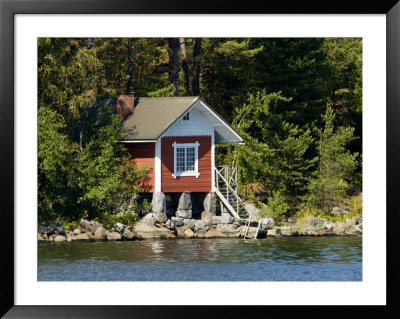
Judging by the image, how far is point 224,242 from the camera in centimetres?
2592

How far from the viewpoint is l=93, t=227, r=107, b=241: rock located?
82.4 feet

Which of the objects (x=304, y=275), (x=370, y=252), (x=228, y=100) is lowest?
(x=304, y=275)

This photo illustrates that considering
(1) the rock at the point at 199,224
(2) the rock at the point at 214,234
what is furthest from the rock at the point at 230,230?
(1) the rock at the point at 199,224

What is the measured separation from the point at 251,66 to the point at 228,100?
6.31 ft

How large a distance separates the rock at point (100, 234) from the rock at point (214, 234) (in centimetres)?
367

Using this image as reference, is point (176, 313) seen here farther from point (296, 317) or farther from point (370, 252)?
point (370, 252)

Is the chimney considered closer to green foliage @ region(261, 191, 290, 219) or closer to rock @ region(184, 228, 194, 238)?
rock @ region(184, 228, 194, 238)

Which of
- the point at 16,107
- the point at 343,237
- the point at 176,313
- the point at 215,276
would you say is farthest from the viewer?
the point at 343,237

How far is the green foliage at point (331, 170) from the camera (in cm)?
3122

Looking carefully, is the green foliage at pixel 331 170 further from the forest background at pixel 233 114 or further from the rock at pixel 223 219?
the rock at pixel 223 219

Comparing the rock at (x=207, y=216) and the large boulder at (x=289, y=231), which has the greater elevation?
the rock at (x=207, y=216)

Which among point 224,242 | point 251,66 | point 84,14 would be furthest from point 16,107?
point 251,66

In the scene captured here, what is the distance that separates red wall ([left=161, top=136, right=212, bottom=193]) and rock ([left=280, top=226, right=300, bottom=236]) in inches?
132

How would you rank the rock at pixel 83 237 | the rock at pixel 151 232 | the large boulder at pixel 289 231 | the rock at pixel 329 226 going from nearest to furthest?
the rock at pixel 83 237
the rock at pixel 151 232
the large boulder at pixel 289 231
the rock at pixel 329 226
